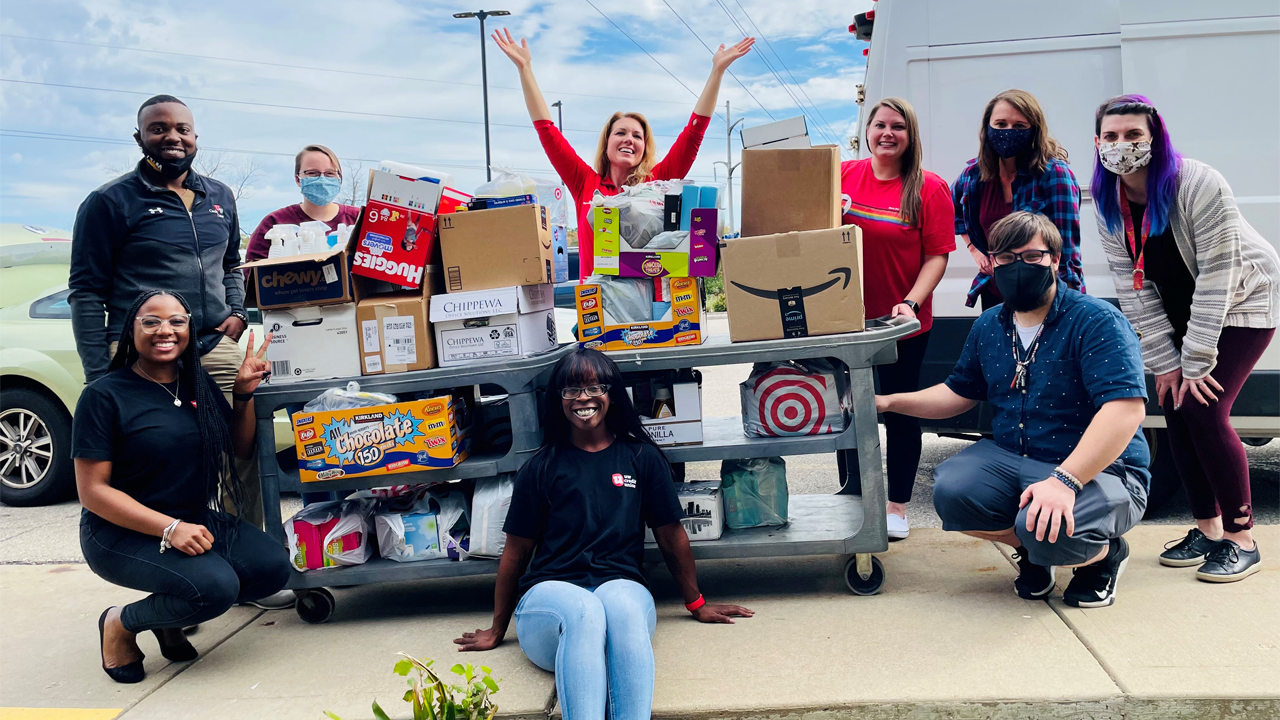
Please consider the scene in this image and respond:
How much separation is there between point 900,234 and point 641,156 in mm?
1158

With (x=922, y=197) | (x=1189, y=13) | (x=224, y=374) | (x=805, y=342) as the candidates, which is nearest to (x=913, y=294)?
→ (x=922, y=197)

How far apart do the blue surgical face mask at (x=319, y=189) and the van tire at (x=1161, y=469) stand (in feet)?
13.3

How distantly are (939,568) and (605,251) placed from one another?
6.08 feet

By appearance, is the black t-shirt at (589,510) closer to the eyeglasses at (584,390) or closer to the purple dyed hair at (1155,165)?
the eyeglasses at (584,390)

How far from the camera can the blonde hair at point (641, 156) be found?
13.0 ft

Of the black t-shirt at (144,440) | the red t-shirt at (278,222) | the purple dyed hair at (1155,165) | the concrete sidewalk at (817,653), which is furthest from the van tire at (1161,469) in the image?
the black t-shirt at (144,440)

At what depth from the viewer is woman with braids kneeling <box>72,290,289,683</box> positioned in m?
2.99

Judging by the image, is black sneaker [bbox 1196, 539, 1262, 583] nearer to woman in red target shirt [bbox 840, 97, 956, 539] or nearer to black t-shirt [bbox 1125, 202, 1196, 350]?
black t-shirt [bbox 1125, 202, 1196, 350]

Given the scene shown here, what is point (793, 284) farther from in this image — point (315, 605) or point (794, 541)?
point (315, 605)

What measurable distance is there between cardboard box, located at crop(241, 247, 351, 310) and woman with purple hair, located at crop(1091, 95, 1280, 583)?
2.84 m

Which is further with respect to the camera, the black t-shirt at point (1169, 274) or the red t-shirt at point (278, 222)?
the red t-shirt at point (278, 222)

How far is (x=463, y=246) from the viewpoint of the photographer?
3.40m

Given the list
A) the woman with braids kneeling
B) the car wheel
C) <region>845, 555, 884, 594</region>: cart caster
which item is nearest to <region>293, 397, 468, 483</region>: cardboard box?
the woman with braids kneeling

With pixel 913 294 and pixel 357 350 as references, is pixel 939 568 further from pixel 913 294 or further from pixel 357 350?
pixel 357 350
